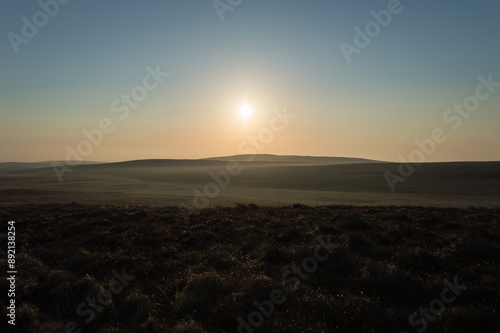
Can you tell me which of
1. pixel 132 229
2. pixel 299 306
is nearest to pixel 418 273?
pixel 299 306

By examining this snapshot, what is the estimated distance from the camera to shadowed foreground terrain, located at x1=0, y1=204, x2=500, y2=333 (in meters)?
4.75

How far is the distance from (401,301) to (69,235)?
493 inches

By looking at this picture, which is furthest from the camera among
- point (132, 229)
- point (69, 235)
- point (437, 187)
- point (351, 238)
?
point (437, 187)

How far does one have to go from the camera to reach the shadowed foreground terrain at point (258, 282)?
475 cm

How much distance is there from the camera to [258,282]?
5895 millimetres

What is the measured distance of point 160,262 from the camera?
8.07 m

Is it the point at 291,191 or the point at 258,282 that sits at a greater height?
the point at 291,191

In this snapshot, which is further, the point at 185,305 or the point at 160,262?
the point at 160,262

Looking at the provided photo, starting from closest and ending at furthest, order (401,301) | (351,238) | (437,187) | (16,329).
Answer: (16,329), (401,301), (351,238), (437,187)

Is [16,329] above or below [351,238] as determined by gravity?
below

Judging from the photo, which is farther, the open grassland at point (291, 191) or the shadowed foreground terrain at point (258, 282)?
the open grassland at point (291, 191)

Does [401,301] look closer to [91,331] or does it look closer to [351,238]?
[351,238]

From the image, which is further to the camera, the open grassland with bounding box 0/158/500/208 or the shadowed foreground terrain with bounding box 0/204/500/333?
the open grassland with bounding box 0/158/500/208

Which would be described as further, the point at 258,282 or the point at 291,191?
the point at 291,191
